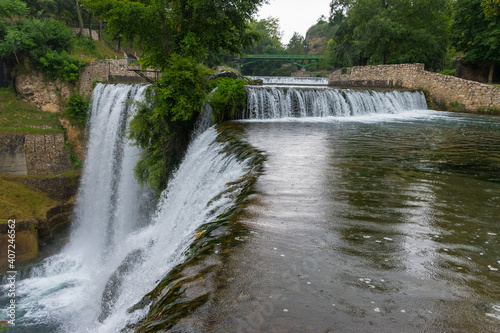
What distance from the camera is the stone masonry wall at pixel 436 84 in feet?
66.0

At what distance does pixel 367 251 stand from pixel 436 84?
22.0m

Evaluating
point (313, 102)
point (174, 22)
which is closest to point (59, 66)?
point (174, 22)

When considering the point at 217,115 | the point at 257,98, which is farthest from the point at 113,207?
the point at 257,98

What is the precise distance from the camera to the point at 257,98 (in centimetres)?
1605

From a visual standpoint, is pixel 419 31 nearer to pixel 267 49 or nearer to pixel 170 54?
pixel 170 54

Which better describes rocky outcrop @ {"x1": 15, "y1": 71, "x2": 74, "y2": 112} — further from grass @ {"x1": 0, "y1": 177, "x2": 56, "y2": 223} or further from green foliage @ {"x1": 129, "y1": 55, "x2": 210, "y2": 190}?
green foliage @ {"x1": 129, "y1": 55, "x2": 210, "y2": 190}

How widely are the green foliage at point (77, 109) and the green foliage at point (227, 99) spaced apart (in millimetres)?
13464

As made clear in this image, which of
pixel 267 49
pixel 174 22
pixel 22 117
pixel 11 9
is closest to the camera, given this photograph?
pixel 174 22

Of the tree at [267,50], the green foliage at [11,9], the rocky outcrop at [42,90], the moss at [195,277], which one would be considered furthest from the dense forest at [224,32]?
the tree at [267,50]

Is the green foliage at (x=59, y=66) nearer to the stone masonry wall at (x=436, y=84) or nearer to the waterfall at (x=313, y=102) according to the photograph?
the waterfall at (x=313, y=102)

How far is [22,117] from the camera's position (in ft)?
78.3

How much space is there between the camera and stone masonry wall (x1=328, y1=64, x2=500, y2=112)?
2012cm

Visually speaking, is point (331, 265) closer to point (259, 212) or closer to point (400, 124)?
point (259, 212)

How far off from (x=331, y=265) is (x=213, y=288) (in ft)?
4.03
